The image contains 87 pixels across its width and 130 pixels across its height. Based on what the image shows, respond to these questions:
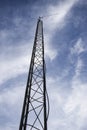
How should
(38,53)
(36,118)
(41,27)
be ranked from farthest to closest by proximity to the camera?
(41,27)
(38,53)
(36,118)

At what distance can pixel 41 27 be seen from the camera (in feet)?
72.6

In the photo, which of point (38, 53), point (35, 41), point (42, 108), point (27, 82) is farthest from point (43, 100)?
point (35, 41)

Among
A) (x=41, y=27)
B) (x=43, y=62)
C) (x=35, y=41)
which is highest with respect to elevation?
(x=41, y=27)

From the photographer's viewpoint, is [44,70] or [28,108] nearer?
[28,108]

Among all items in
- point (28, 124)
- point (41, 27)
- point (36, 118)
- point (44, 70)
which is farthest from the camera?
point (41, 27)

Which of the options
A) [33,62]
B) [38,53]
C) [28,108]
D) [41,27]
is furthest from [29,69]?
[41,27]

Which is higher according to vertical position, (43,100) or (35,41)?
(35,41)

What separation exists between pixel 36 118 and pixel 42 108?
2.61ft

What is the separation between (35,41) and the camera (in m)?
20.1

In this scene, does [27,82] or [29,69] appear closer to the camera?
[27,82]

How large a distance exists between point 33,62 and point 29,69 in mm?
990

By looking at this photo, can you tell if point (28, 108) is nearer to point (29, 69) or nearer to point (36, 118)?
point (36, 118)

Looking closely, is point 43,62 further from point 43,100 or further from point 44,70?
point 43,100

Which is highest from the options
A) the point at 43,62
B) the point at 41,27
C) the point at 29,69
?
the point at 41,27
